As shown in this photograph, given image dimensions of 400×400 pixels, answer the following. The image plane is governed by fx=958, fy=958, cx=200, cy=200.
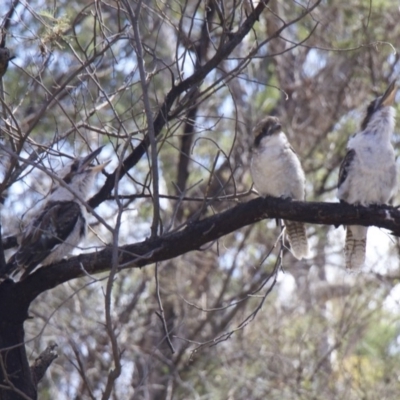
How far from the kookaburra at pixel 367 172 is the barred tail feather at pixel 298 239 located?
29cm

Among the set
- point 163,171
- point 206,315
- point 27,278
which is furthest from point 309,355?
point 27,278

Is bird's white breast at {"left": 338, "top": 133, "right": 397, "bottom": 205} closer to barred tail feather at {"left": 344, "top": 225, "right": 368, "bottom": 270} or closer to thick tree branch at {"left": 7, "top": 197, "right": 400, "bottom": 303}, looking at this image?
barred tail feather at {"left": 344, "top": 225, "right": 368, "bottom": 270}

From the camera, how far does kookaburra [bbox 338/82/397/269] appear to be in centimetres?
580

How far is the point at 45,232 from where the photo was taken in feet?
17.6

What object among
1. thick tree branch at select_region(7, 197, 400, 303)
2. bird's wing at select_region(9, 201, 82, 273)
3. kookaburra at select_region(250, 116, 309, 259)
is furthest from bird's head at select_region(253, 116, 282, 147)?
thick tree branch at select_region(7, 197, 400, 303)

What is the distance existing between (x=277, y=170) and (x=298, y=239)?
522 millimetres

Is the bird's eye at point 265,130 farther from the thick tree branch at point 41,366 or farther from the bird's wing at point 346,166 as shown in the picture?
the thick tree branch at point 41,366

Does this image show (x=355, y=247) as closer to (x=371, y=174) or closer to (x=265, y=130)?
(x=371, y=174)

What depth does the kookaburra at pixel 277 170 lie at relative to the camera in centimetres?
611

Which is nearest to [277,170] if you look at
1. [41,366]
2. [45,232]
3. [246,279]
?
[45,232]

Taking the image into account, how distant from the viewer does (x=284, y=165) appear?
611 centimetres

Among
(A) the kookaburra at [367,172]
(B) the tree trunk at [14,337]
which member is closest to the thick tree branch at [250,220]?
(B) the tree trunk at [14,337]

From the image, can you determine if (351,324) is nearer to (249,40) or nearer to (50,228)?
(249,40)

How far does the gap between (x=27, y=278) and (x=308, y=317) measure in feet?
19.3
